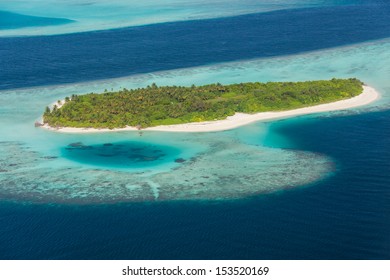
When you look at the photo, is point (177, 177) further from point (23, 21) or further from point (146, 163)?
point (23, 21)

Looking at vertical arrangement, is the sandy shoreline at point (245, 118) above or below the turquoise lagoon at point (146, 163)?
above

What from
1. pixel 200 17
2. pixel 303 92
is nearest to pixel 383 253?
pixel 303 92

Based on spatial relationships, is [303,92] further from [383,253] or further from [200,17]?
[200,17]

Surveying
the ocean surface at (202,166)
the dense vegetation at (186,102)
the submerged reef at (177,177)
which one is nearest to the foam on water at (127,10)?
the ocean surface at (202,166)

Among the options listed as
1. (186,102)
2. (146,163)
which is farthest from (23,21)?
(146,163)

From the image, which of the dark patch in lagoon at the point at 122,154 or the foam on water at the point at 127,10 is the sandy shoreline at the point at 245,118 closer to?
the dark patch in lagoon at the point at 122,154

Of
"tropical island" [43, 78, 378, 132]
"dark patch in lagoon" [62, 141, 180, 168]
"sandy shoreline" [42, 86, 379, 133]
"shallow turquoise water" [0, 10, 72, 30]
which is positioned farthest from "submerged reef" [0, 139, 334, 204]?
"shallow turquoise water" [0, 10, 72, 30]
